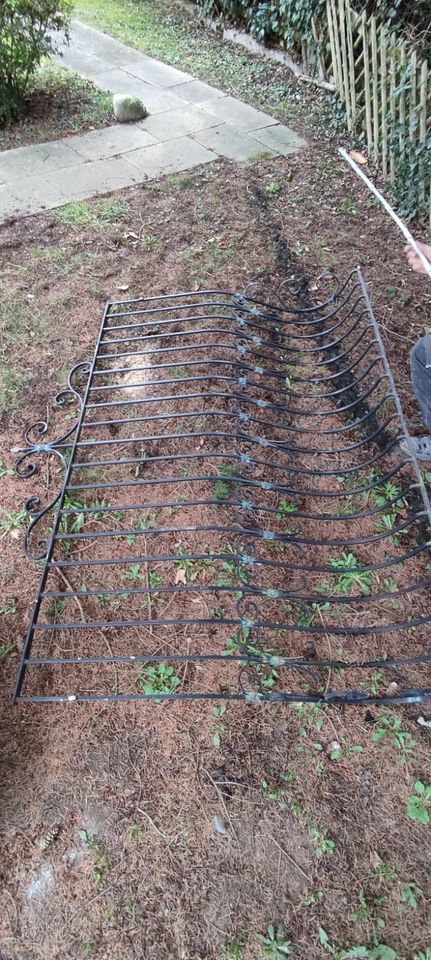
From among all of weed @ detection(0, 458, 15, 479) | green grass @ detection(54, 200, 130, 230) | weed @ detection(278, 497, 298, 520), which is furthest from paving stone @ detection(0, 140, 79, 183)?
weed @ detection(278, 497, 298, 520)

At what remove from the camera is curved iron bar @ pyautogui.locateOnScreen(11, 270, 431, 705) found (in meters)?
2.01

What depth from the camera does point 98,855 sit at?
171 cm

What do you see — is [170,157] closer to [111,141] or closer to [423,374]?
[111,141]

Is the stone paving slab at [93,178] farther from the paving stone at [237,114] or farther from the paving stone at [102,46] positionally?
the paving stone at [102,46]

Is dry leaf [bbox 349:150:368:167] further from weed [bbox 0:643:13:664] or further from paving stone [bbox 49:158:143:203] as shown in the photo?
weed [bbox 0:643:13:664]

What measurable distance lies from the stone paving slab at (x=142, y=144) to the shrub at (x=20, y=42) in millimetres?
581

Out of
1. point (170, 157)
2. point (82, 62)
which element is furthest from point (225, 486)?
point (82, 62)

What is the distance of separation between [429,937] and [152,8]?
10339 mm

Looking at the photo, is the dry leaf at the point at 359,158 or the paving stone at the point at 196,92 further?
the paving stone at the point at 196,92

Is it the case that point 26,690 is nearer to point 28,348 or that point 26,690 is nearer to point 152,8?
point 28,348

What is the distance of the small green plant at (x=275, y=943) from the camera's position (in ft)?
5.09

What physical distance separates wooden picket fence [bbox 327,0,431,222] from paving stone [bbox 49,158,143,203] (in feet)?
6.68

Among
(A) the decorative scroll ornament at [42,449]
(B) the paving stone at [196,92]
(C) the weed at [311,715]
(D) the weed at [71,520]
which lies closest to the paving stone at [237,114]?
(B) the paving stone at [196,92]

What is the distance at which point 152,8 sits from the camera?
810 cm
